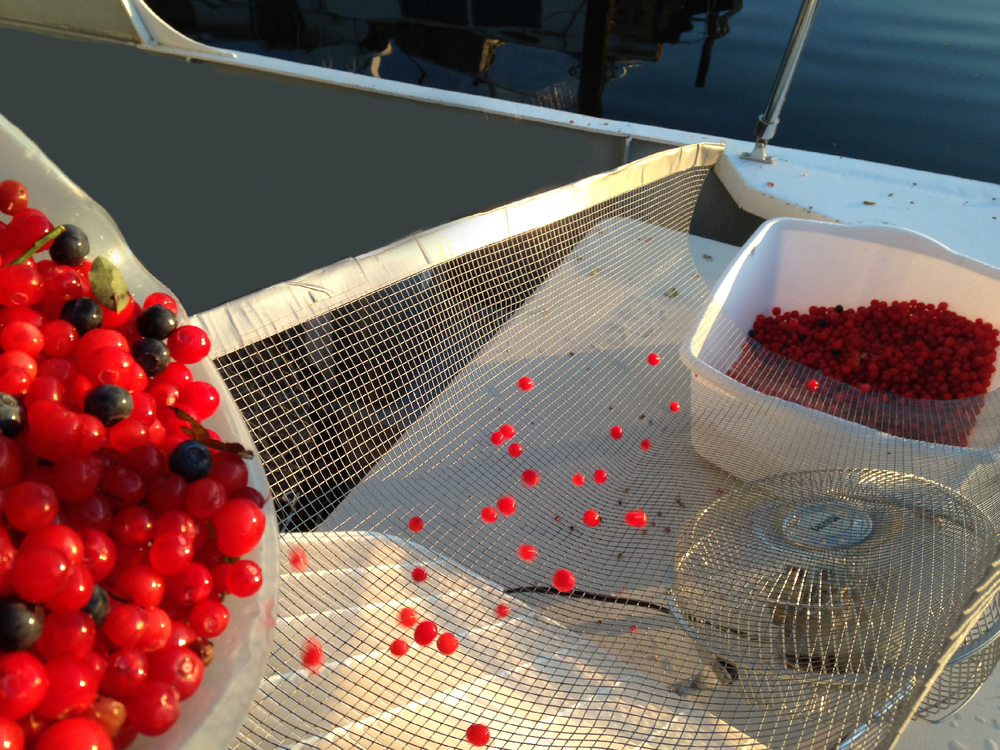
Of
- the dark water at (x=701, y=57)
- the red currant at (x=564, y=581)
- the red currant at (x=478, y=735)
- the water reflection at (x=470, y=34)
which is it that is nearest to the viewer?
the red currant at (x=478, y=735)

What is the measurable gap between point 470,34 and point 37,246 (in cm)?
635

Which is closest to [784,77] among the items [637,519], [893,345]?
[893,345]

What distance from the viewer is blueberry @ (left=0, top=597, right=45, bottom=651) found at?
1.41 feet

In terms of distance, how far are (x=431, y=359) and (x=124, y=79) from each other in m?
2.83

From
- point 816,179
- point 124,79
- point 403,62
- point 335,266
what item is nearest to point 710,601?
point 335,266

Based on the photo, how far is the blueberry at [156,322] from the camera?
67 cm

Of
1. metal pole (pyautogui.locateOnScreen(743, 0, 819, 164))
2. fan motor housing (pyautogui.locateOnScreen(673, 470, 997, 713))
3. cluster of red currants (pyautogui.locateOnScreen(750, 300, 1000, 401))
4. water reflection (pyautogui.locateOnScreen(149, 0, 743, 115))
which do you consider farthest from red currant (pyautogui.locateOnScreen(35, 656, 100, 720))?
water reflection (pyautogui.locateOnScreen(149, 0, 743, 115))

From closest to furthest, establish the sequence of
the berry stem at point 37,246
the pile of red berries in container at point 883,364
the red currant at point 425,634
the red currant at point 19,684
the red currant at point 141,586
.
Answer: the red currant at point 19,684 < the red currant at point 141,586 < the berry stem at point 37,246 < the red currant at point 425,634 < the pile of red berries in container at point 883,364

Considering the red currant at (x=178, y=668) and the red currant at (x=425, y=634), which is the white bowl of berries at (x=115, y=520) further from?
the red currant at (x=425, y=634)

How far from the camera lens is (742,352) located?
1.81 meters

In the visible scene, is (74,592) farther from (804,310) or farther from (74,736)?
(804,310)

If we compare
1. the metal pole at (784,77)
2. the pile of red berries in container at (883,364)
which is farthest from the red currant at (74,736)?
the metal pole at (784,77)

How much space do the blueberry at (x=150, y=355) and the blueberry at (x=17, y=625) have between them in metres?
0.27

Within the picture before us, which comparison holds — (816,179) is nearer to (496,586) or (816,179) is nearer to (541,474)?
(541,474)
